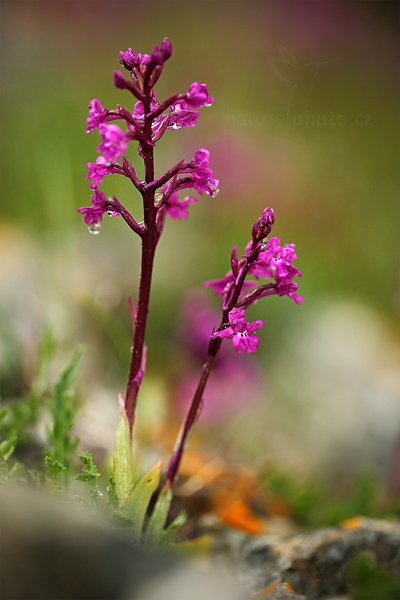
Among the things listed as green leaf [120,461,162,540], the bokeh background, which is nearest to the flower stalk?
green leaf [120,461,162,540]

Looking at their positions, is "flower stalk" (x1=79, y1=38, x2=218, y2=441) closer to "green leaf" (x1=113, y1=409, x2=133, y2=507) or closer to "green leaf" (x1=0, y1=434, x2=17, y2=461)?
"green leaf" (x1=113, y1=409, x2=133, y2=507)

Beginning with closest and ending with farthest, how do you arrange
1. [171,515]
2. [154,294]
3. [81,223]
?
[171,515] → [154,294] → [81,223]

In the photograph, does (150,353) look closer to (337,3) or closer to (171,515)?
(171,515)

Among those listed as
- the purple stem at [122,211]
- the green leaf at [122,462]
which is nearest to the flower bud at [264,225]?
the purple stem at [122,211]

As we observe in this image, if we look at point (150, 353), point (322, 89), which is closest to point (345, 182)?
point (322, 89)

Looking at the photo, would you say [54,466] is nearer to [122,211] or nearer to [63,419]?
[63,419]

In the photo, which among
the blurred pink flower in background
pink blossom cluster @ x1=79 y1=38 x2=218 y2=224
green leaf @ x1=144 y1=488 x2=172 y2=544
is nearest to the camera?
pink blossom cluster @ x1=79 y1=38 x2=218 y2=224
